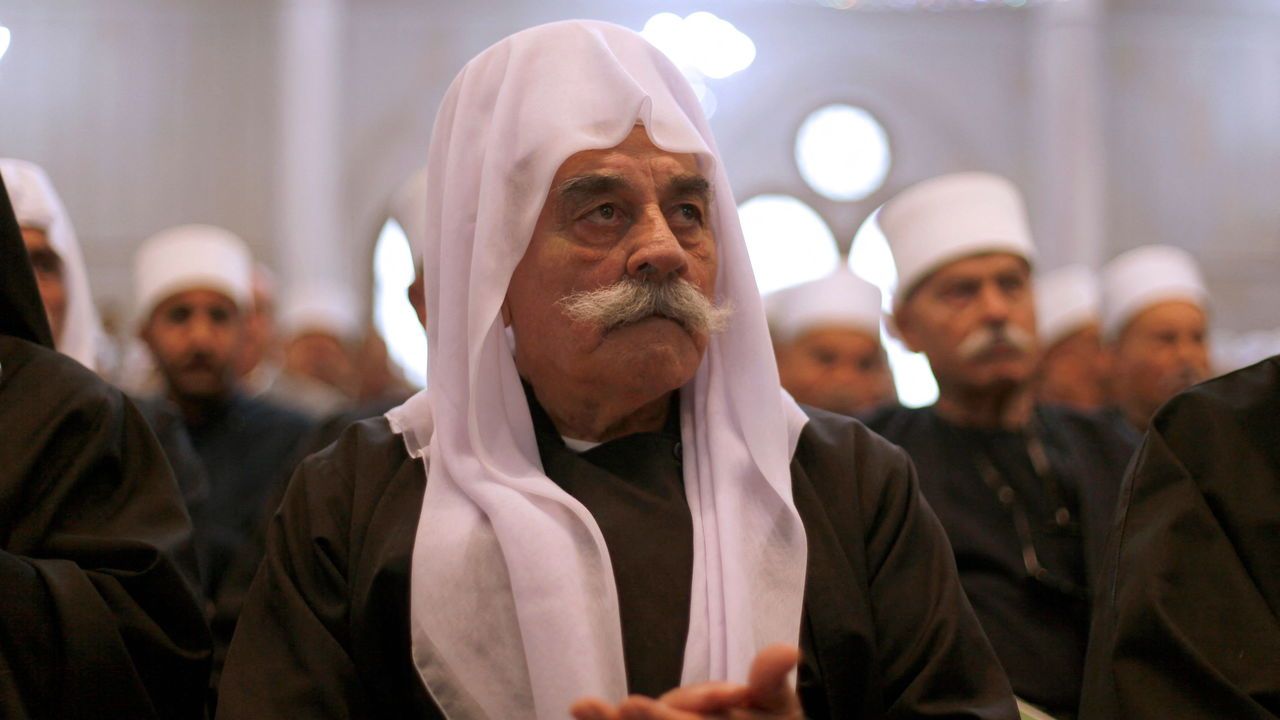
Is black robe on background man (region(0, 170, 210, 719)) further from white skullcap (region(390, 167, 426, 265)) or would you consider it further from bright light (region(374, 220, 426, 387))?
bright light (region(374, 220, 426, 387))

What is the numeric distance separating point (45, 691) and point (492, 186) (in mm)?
1304

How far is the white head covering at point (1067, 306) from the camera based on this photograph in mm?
8570

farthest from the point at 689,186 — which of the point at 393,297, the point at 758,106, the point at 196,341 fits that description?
the point at 758,106

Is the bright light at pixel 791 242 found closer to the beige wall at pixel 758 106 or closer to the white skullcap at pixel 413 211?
the beige wall at pixel 758 106

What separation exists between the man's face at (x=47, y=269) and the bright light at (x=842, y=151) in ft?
44.6

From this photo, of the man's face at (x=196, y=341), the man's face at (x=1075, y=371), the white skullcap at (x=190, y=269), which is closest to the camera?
→ the man's face at (x=196, y=341)

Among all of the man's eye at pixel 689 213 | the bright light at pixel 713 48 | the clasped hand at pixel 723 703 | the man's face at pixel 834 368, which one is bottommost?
the man's face at pixel 834 368

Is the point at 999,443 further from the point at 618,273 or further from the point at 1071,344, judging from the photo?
the point at 1071,344

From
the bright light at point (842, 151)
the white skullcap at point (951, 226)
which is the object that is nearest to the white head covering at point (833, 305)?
the white skullcap at point (951, 226)

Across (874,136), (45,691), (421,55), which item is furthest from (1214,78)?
(45,691)

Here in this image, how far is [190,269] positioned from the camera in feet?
23.2

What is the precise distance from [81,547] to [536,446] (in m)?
0.94

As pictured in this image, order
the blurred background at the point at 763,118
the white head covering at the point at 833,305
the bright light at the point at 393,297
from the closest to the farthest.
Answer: the white head covering at the point at 833,305
the blurred background at the point at 763,118
the bright light at the point at 393,297

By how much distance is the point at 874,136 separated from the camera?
17.5 m
